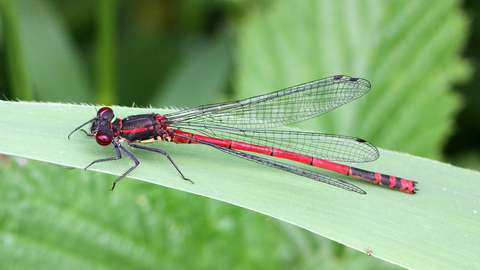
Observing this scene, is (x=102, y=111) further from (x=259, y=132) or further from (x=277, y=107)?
(x=277, y=107)

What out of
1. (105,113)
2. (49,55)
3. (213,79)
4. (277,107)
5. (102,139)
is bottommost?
(102,139)

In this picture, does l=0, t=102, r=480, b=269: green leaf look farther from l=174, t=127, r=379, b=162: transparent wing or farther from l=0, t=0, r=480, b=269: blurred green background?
l=0, t=0, r=480, b=269: blurred green background

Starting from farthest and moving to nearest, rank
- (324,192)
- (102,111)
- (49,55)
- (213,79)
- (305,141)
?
(213,79) < (49,55) < (305,141) < (102,111) < (324,192)

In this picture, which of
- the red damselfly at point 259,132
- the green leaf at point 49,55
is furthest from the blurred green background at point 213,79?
the red damselfly at point 259,132

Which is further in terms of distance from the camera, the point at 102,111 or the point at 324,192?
the point at 102,111

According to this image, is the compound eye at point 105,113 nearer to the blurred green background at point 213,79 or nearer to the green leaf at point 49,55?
the blurred green background at point 213,79

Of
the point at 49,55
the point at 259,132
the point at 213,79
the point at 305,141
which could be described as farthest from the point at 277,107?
Answer: the point at 49,55

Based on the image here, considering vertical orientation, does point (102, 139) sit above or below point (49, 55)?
below
